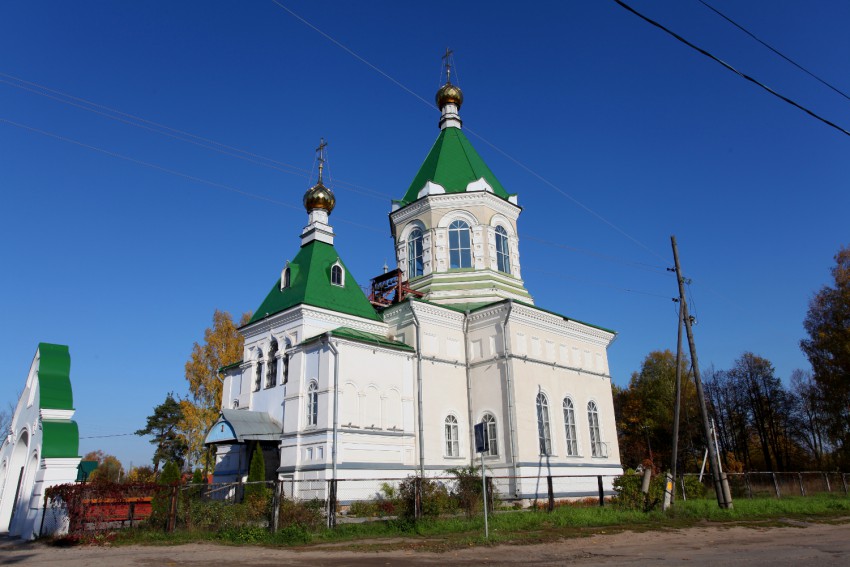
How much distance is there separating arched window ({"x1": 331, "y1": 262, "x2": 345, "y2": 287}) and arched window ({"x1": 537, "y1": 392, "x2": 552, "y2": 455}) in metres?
9.51

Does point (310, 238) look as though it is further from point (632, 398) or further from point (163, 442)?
point (632, 398)

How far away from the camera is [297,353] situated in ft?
73.6

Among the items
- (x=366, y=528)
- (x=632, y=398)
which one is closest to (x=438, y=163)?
(x=366, y=528)

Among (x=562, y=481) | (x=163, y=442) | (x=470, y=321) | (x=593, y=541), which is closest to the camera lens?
(x=593, y=541)

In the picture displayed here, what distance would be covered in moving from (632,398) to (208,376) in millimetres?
36273

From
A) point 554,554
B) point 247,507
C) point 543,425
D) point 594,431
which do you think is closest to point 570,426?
point 594,431

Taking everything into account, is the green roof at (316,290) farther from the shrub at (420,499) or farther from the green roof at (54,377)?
the shrub at (420,499)

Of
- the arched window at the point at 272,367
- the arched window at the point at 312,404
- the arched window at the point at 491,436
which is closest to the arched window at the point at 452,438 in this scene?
the arched window at the point at 491,436

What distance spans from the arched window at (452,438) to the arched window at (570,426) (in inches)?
200

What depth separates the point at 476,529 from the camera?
45.8ft

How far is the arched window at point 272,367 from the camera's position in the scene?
23.7 m

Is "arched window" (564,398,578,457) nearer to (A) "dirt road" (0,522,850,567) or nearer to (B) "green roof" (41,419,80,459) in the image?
(A) "dirt road" (0,522,850,567)

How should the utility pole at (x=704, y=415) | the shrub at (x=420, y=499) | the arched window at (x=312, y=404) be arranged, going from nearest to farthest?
the shrub at (x=420, y=499) < the utility pole at (x=704, y=415) < the arched window at (x=312, y=404)

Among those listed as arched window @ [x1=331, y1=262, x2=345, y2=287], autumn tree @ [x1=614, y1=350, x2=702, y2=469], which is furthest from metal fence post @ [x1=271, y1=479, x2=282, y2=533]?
autumn tree @ [x1=614, y1=350, x2=702, y2=469]
